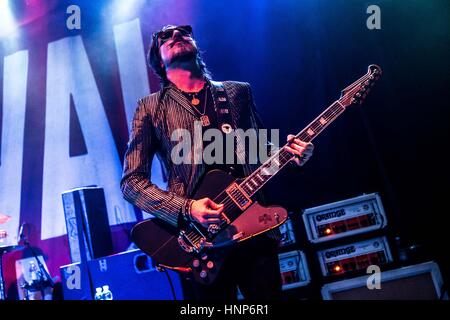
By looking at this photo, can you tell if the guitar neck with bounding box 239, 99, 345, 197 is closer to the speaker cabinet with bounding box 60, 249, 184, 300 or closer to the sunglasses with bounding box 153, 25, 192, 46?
the sunglasses with bounding box 153, 25, 192, 46

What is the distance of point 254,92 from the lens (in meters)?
3.87

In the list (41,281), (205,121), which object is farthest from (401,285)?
(41,281)

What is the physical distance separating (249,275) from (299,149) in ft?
2.27

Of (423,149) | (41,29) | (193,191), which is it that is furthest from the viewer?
(41,29)

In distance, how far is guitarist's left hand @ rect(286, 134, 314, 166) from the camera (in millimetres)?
2118

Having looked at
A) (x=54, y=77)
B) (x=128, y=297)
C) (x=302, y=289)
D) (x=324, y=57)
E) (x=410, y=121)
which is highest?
(x=54, y=77)

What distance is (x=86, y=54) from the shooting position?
4.47m

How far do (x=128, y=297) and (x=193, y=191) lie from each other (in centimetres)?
128

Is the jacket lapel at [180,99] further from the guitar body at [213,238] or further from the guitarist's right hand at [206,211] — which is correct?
the guitarist's right hand at [206,211]

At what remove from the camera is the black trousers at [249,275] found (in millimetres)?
1914

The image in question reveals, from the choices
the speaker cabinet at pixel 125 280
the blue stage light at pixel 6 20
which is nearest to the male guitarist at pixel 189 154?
the speaker cabinet at pixel 125 280

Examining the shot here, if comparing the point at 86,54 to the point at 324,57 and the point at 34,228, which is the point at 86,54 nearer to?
the point at 34,228
